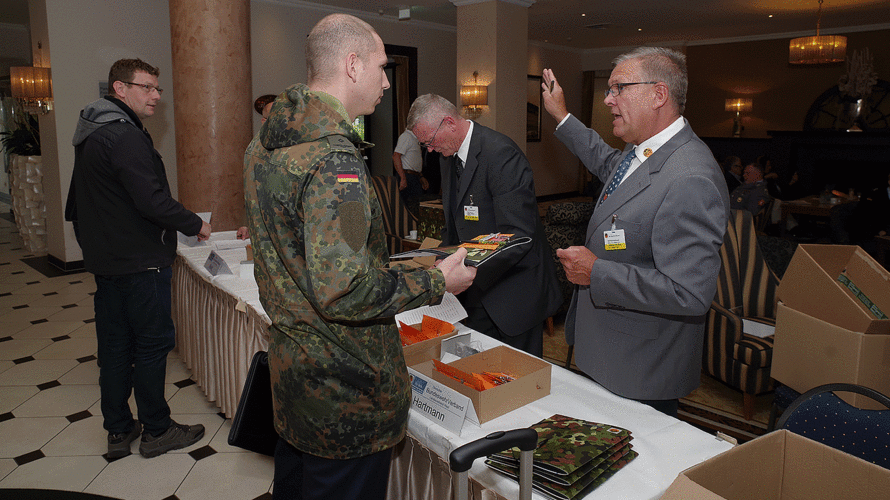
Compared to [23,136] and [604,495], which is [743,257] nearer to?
[604,495]

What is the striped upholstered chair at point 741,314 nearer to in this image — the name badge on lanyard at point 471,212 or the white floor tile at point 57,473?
the name badge on lanyard at point 471,212

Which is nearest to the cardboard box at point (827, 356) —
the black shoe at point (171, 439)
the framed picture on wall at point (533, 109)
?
the black shoe at point (171, 439)

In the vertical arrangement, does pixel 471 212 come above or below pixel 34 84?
below

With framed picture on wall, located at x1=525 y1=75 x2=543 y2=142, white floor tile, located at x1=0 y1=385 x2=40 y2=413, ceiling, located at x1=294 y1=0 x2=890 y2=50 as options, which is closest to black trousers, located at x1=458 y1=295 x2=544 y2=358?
white floor tile, located at x1=0 y1=385 x2=40 y2=413

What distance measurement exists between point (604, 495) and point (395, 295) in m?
0.55

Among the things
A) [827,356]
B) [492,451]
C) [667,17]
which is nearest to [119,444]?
[492,451]

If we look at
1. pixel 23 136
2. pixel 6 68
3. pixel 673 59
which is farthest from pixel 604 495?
pixel 6 68

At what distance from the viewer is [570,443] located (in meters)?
1.22

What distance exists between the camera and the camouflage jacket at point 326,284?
1105mm

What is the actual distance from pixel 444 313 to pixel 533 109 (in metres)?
10.1

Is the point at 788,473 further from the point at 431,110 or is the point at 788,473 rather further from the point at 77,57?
the point at 77,57

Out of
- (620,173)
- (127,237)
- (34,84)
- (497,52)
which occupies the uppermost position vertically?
(497,52)

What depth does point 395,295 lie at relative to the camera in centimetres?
119

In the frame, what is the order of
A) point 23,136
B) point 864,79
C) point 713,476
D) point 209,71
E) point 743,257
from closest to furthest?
point 713,476 → point 743,257 → point 209,71 → point 23,136 → point 864,79
